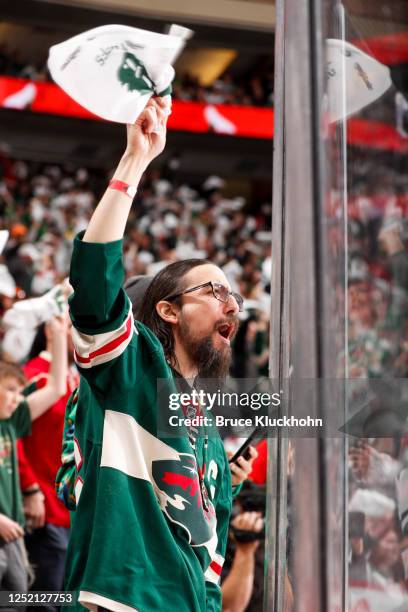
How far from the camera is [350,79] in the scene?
3.86 ft

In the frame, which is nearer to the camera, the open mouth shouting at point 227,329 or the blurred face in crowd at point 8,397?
the open mouth shouting at point 227,329

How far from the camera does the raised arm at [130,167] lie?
136cm

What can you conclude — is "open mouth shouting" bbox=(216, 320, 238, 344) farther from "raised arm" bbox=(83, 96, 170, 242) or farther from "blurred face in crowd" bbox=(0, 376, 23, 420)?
"blurred face in crowd" bbox=(0, 376, 23, 420)

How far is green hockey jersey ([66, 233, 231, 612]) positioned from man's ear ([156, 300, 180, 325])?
0.17 metres

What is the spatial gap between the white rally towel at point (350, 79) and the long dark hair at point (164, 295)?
610mm

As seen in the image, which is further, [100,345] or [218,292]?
[218,292]

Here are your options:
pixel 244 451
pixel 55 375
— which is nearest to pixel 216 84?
pixel 55 375

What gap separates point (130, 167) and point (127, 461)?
0.48 meters

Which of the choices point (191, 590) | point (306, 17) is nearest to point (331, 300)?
point (306, 17)

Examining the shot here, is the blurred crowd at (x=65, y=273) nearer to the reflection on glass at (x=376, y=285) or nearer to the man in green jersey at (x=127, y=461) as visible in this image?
the man in green jersey at (x=127, y=461)

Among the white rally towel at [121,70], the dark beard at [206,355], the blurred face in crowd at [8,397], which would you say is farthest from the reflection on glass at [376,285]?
the blurred face in crowd at [8,397]

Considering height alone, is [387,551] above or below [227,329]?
below

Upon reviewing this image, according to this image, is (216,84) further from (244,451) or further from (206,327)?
(206,327)

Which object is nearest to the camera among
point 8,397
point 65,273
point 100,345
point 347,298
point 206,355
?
point 347,298
